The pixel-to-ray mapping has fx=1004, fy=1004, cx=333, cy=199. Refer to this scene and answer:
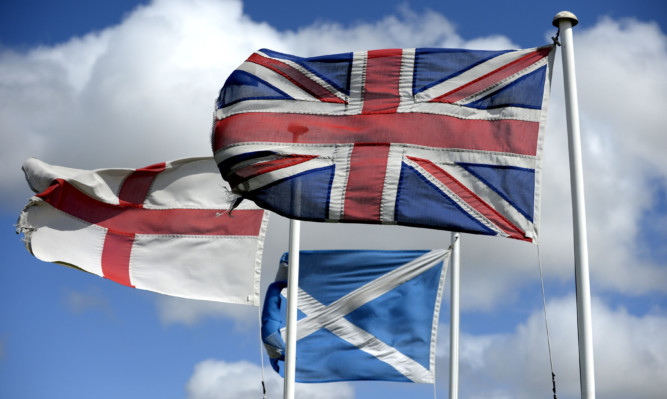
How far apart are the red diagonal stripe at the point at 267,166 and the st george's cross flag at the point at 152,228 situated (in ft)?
20.9

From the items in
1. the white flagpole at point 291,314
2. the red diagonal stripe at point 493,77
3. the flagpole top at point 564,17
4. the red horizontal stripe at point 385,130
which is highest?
the flagpole top at point 564,17

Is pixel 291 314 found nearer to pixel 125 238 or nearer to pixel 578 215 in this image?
pixel 125 238

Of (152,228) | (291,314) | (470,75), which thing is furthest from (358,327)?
(470,75)

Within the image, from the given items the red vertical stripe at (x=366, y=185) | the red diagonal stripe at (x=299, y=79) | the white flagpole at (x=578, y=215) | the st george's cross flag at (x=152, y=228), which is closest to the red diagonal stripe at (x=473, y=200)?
the red vertical stripe at (x=366, y=185)

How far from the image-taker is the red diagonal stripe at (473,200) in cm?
→ 1061

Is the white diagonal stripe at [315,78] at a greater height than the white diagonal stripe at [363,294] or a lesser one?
greater

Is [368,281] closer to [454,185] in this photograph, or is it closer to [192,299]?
[192,299]

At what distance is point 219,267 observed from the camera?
17953mm

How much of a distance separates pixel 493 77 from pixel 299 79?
2.33m

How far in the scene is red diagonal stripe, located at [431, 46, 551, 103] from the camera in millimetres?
11234

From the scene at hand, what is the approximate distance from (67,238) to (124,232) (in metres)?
1.06

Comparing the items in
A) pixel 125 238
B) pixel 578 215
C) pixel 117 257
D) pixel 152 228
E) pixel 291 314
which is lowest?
pixel 291 314

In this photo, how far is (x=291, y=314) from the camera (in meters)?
16.4

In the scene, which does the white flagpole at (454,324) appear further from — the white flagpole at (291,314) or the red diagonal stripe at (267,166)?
the red diagonal stripe at (267,166)
